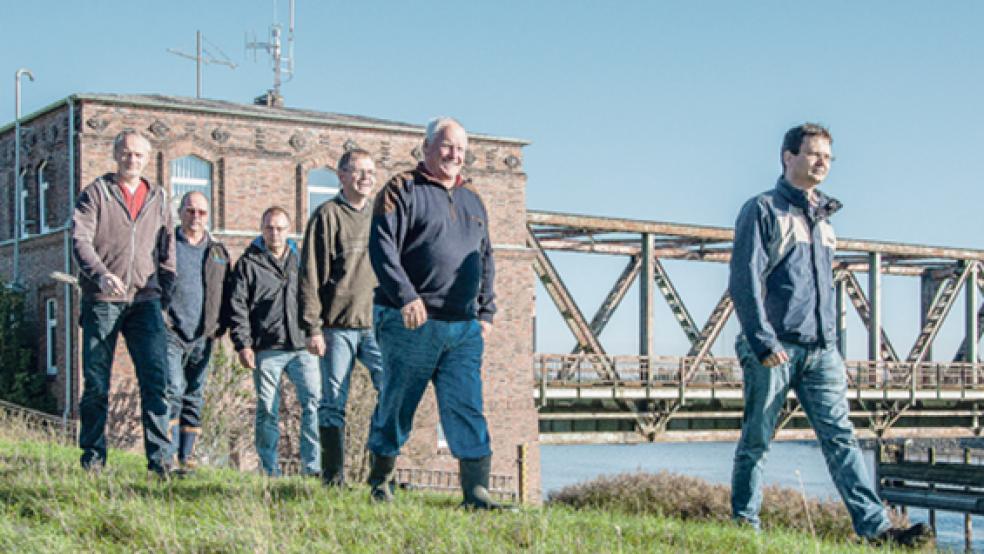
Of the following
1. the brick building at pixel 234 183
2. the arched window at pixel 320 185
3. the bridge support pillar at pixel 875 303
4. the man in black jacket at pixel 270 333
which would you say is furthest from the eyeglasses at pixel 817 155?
the bridge support pillar at pixel 875 303

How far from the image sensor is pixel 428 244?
6320mm

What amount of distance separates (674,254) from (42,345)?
21866 mm

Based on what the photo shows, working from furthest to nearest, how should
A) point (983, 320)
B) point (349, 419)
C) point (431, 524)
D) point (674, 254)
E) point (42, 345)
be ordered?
point (983, 320), point (674, 254), point (42, 345), point (349, 419), point (431, 524)

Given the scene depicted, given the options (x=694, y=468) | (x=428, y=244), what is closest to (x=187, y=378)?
(x=428, y=244)

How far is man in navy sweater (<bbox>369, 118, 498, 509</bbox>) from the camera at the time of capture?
6262 millimetres

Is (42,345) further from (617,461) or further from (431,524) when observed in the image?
(617,461)

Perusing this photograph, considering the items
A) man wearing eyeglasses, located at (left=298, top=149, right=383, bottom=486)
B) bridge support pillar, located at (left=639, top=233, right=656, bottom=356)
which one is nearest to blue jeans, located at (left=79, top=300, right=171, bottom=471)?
man wearing eyeglasses, located at (left=298, top=149, right=383, bottom=486)

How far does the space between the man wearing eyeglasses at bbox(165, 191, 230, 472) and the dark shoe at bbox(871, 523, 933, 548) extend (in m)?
4.91

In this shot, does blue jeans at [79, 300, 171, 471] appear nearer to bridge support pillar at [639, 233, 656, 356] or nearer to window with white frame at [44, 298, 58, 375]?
window with white frame at [44, 298, 58, 375]

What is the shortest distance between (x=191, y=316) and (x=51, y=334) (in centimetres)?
2129

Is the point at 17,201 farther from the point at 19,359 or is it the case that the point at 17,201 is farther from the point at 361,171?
the point at 361,171

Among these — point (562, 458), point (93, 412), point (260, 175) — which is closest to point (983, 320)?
point (562, 458)

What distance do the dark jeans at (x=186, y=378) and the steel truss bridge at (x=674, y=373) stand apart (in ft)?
66.0

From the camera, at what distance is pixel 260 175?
2895 centimetres
